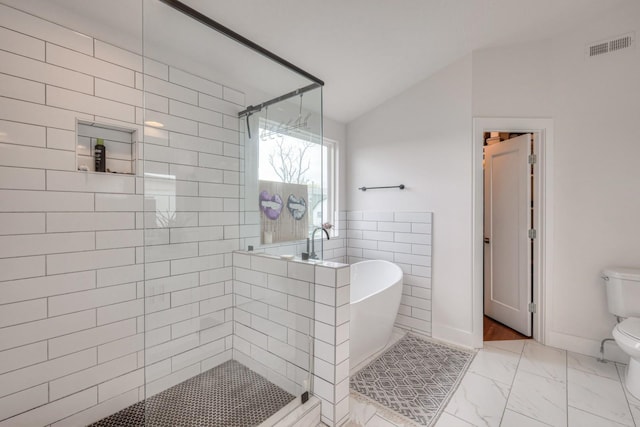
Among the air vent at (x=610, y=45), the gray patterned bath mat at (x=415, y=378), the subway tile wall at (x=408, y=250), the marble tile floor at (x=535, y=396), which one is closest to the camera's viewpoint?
the marble tile floor at (x=535, y=396)

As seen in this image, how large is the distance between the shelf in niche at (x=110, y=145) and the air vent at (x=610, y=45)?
145 inches

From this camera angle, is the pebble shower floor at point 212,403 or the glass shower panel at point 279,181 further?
the glass shower panel at point 279,181

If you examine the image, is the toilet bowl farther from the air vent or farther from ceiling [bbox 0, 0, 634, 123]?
ceiling [bbox 0, 0, 634, 123]

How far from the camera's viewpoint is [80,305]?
1.58 metres

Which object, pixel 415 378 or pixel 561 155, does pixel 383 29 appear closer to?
pixel 561 155

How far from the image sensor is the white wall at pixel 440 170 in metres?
2.62

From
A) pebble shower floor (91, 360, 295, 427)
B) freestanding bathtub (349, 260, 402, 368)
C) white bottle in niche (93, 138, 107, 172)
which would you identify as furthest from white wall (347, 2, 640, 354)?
white bottle in niche (93, 138, 107, 172)

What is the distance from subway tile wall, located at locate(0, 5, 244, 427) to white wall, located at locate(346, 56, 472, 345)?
1962mm

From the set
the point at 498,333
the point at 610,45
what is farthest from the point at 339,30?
the point at 498,333

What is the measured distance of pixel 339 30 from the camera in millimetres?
1967

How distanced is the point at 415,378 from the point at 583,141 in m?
2.50

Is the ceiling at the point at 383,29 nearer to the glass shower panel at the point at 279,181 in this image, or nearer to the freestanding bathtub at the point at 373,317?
the glass shower panel at the point at 279,181

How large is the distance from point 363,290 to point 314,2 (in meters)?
2.57

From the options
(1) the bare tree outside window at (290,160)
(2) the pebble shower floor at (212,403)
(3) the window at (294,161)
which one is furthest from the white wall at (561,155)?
(2) the pebble shower floor at (212,403)
